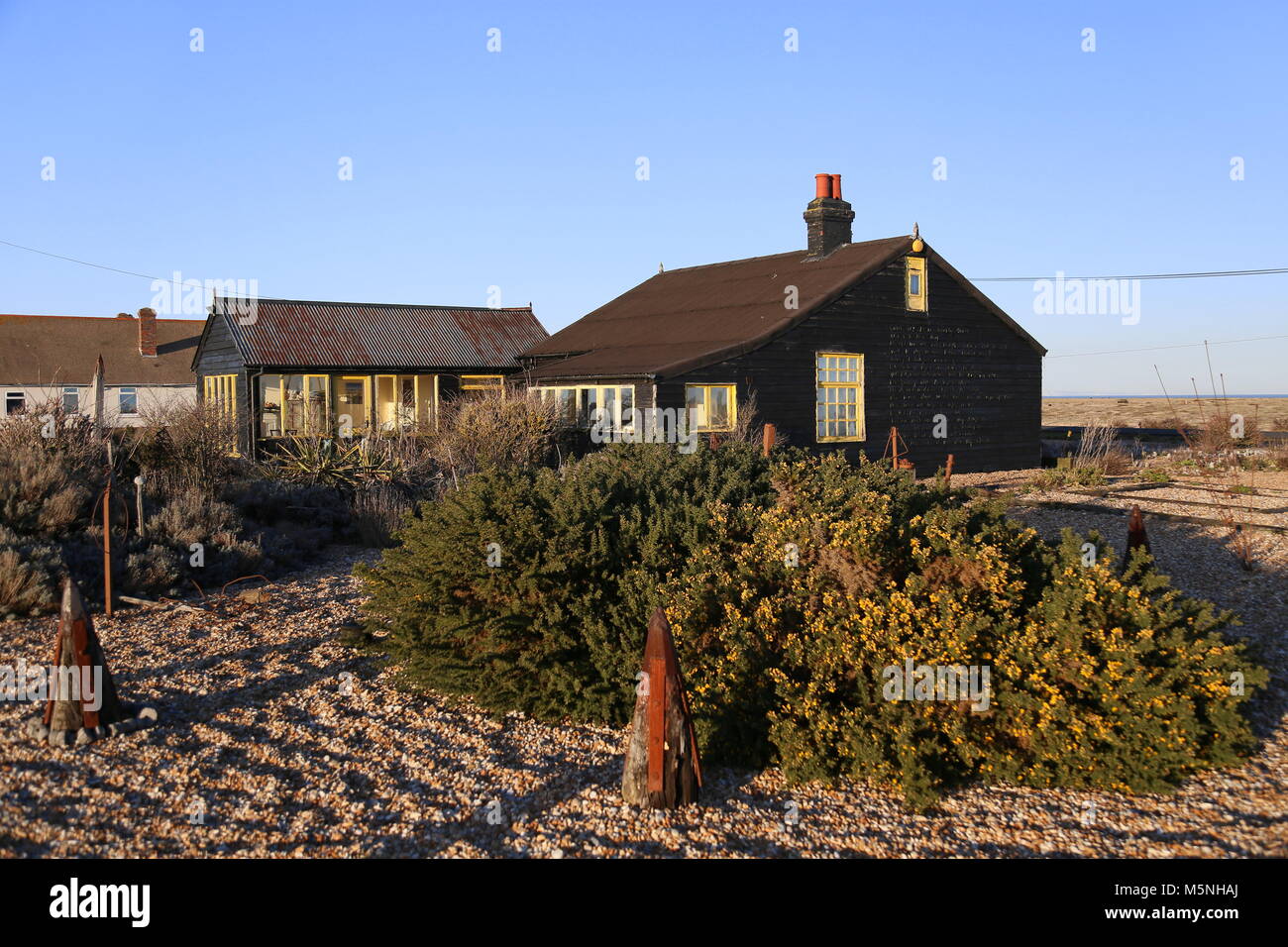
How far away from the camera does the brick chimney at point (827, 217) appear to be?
76.9 feet

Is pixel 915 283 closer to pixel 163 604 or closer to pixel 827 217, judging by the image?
pixel 827 217

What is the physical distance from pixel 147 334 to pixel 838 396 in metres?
30.7

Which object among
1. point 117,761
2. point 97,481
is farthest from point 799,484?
point 97,481

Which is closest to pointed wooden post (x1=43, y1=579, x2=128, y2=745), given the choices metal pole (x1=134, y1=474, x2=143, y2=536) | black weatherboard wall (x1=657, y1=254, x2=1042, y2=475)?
metal pole (x1=134, y1=474, x2=143, y2=536)

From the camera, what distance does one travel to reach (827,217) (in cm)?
2353

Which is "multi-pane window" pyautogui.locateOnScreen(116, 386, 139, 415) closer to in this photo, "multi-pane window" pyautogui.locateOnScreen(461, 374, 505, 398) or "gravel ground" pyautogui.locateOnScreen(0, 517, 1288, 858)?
"multi-pane window" pyautogui.locateOnScreen(461, 374, 505, 398)

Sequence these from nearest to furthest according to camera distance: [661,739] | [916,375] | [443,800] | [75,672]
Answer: [661,739] → [443,800] → [75,672] → [916,375]

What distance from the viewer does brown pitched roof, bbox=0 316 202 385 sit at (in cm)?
3822

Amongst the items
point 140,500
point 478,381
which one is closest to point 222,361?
point 478,381

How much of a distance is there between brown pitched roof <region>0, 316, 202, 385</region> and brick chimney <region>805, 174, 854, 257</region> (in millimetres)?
25097

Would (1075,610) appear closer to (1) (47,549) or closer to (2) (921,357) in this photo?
(1) (47,549)
